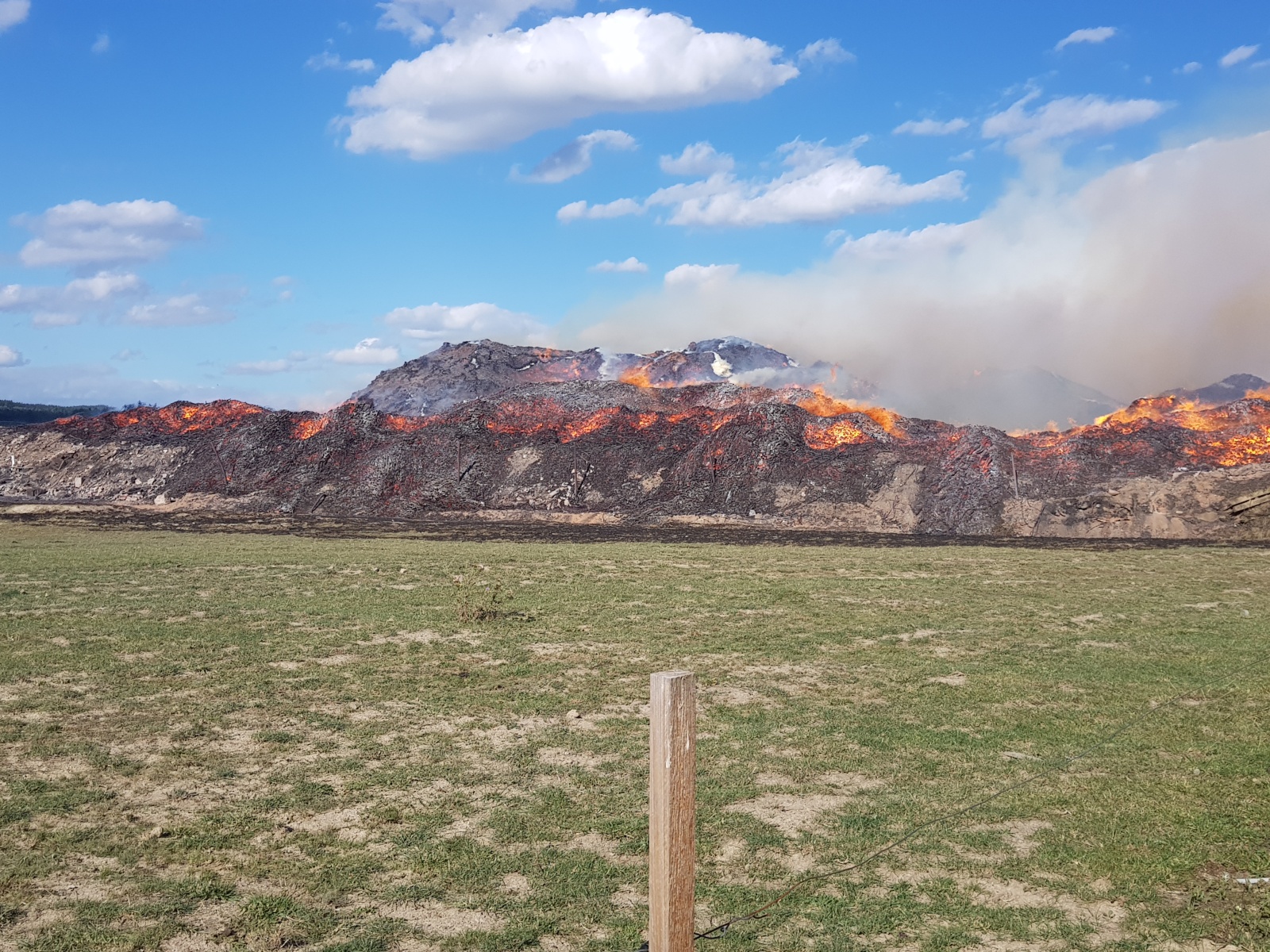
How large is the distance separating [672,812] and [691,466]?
45.1 m

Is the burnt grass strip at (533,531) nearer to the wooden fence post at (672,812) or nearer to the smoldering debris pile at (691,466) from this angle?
the smoldering debris pile at (691,466)

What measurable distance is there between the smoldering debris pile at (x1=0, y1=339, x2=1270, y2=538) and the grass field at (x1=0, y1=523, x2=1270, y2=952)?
Result: 23359 mm

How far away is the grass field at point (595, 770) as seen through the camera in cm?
663

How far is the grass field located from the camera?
663 centimetres

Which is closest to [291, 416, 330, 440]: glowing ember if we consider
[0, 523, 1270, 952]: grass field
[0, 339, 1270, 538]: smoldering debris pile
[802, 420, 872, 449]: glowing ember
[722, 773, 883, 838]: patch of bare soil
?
[0, 339, 1270, 538]: smoldering debris pile

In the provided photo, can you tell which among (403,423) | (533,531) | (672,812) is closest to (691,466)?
(533,531)

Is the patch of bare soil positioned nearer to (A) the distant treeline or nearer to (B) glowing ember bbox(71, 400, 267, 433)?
A: (B) glowing ember bbox(71, 400, 267, 433)

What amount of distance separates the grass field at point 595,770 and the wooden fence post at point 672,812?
5.50 feet

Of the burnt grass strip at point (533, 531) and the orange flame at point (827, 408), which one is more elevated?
the orange flame at point (827, 408)

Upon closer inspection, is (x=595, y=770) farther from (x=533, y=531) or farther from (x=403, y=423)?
(x=403, y=423)

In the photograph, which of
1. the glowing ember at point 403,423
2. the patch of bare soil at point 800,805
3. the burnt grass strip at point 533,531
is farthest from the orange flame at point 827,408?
the patch of bare soil at point 800,805

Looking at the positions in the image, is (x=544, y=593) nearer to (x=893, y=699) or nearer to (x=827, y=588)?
(x=827, y=588)

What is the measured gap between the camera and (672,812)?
470 centimetres

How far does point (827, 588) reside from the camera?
74.1 ft
